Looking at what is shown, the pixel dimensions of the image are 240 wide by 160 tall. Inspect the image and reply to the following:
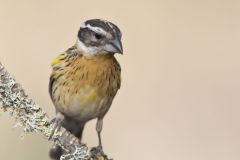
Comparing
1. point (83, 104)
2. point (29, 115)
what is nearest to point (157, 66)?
point (83, 104)

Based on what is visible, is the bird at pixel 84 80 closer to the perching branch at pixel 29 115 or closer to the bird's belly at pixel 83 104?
the bird's belly at pixel 83 104

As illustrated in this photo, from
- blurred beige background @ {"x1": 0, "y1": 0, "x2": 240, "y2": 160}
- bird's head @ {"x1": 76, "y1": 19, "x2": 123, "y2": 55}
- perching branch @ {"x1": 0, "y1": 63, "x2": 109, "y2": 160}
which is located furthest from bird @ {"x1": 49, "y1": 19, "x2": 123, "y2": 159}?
blurred beige background @ {"x1": 0, "y1": 0, "x2": 240, "y2": 160}

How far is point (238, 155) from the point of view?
8.36 metres

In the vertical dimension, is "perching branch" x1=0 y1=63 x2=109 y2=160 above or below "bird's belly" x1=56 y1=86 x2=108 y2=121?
above

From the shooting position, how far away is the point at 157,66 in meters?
9.19

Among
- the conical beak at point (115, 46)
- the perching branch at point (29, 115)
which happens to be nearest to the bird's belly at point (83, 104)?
the conical beak at point (115, 46)

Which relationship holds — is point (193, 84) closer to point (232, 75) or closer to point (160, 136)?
point (232, 75)

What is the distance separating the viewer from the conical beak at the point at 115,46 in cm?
517

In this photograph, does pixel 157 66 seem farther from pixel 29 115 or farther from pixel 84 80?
pixel 29 115

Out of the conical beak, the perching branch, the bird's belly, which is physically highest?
the conical beak

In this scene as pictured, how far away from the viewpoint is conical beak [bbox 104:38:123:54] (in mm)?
5172

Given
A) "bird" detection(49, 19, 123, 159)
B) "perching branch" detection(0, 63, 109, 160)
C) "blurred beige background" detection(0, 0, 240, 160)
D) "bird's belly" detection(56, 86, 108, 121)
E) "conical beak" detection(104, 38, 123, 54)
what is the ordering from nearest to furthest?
"perching branch" detection(0, 63, 109, 160)
"conical beak" detection(104, 38, 123, 54)
"bird" detection(49, 19, 123, 159)
"bird's belly" detection(56, 86, 108, 121)
"blurred beige background" detection(0, 0, 240, 160)

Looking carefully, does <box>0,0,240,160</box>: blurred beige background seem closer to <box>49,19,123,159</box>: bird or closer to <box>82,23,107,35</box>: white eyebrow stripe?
<box>49,19,123,159</box>: bird

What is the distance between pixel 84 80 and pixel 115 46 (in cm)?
46
